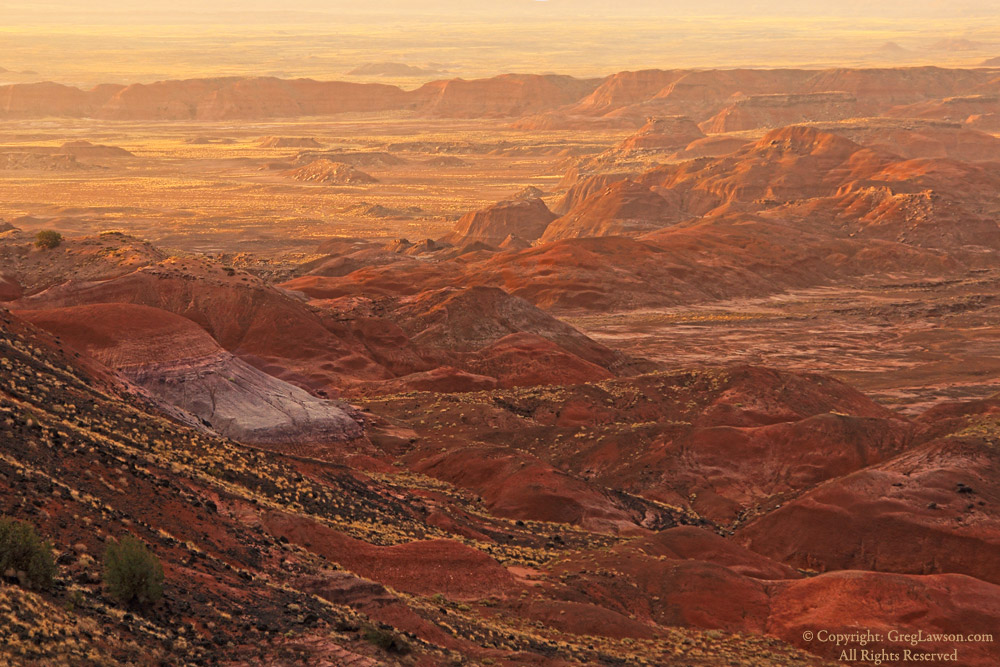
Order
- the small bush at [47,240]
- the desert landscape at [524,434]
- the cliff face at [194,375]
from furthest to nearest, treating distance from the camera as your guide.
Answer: the small bush at [47,240], the cliff face at [194,375], the desert landscape at [524,434]

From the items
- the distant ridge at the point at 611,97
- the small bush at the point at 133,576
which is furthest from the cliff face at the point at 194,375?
the distant ridge at the point at 611,97

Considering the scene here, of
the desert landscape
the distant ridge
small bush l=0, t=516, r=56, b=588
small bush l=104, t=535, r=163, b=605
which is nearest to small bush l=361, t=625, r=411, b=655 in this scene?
the desert landscape

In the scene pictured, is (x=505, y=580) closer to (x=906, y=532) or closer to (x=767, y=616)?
(x=767, y=616)

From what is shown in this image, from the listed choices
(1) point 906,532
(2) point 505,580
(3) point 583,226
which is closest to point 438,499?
(2) point 505,580

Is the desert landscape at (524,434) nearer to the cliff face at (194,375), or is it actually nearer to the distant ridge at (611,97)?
the cliff face at (194,375)

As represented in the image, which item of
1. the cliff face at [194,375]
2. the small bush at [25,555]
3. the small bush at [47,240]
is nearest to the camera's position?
the small bush at [25,555]

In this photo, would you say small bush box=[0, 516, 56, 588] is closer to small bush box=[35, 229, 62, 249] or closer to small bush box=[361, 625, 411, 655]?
small bush box=[361, 625, 411, 655]

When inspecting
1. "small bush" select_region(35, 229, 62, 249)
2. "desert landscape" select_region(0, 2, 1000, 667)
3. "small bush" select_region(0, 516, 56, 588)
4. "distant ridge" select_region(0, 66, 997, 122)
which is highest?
"distant ridge" select_region(0, 66, 997, 122)
